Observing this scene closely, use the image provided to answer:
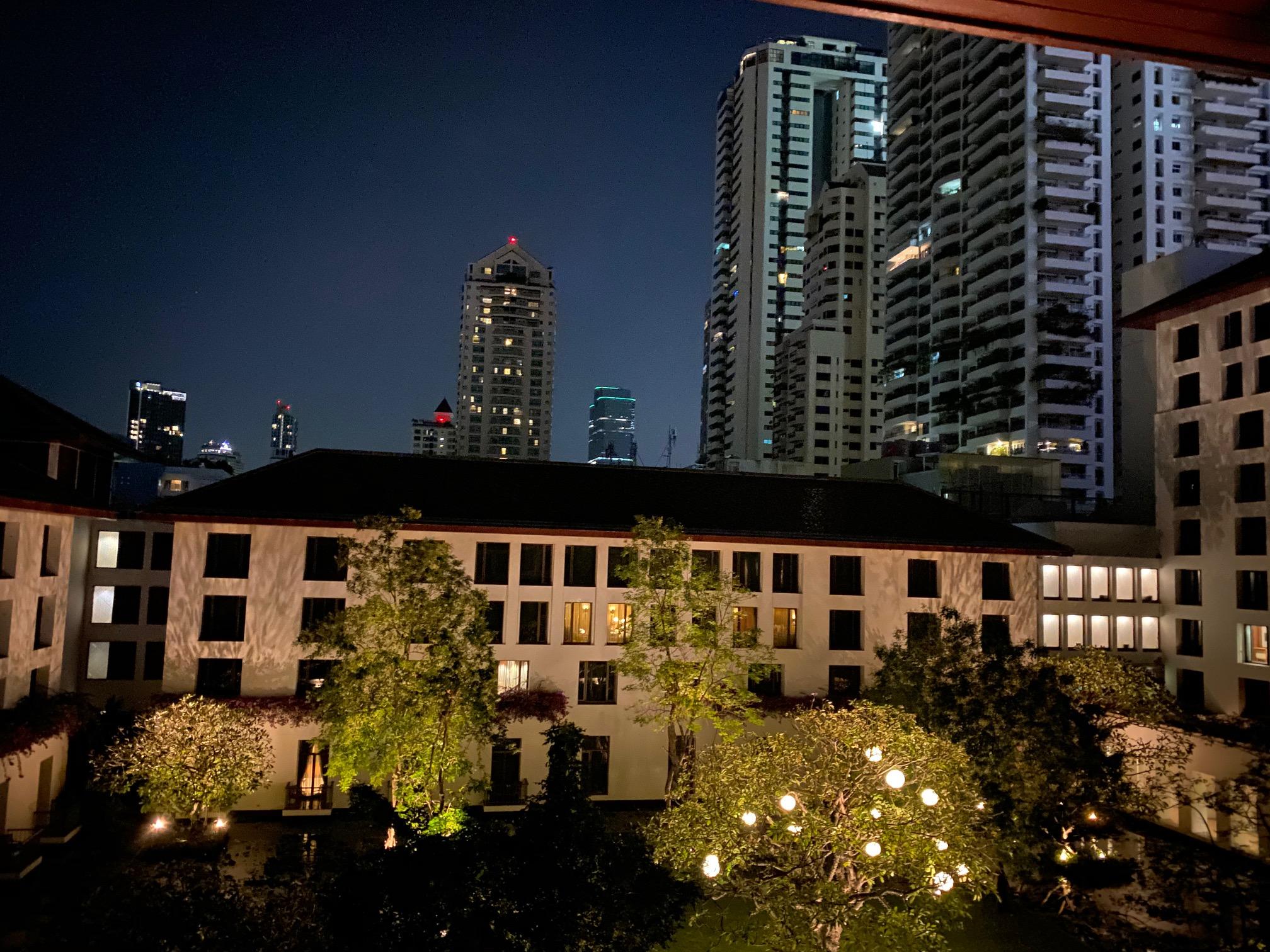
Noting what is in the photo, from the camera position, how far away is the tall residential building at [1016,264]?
220 feet

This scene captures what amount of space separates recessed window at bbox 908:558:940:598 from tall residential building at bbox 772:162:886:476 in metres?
70.6

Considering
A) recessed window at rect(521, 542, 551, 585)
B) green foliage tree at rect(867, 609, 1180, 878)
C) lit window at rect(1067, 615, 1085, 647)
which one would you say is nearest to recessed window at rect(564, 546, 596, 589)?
recessed window at rect(521, 542, 551, 585)

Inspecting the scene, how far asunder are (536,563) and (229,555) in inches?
401

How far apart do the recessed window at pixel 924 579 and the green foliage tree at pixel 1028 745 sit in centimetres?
805

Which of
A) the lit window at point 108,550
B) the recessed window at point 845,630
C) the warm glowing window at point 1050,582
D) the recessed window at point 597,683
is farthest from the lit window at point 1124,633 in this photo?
the lit window at point 108,550

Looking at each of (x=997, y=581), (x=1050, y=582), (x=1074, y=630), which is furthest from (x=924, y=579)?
(x=1074, y=630)

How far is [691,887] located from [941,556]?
22883mm

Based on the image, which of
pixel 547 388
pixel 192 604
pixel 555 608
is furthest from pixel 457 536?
pixel 547 388

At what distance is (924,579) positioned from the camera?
103ft

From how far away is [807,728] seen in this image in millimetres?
17188

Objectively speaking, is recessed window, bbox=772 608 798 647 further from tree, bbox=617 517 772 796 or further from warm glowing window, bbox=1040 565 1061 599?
warm glowing window, bbox=1040 565 1061 599

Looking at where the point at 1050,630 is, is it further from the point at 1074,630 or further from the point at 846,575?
the point at 846,575

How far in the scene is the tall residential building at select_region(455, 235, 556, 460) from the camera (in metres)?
147

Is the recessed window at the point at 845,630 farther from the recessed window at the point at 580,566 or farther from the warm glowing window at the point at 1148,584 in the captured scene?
the warm glowing window at the point at 1148,584
